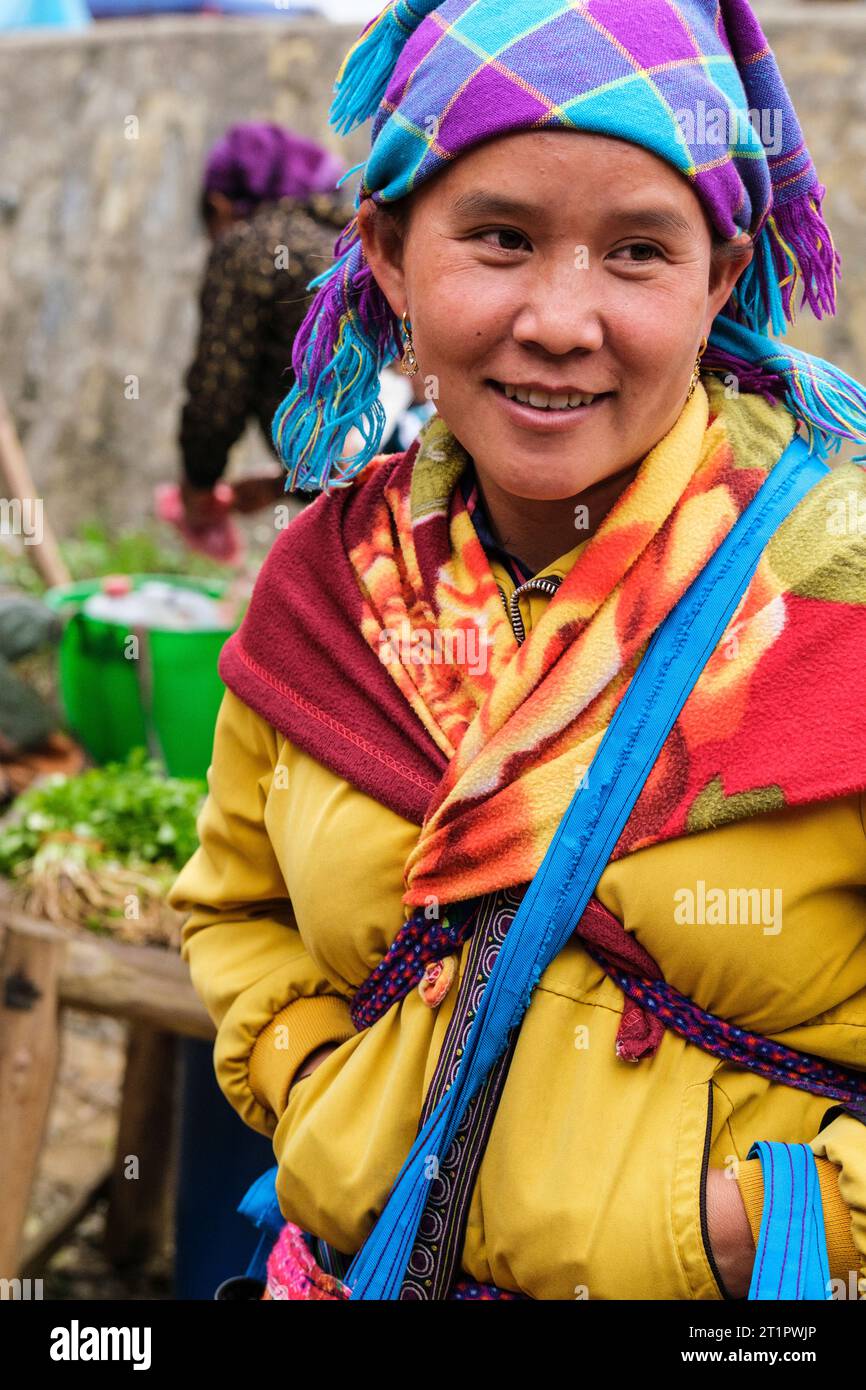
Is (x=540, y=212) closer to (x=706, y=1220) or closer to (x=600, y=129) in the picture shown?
(x=600, y=129)

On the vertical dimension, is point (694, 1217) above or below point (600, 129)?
below

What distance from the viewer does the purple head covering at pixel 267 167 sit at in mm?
4059

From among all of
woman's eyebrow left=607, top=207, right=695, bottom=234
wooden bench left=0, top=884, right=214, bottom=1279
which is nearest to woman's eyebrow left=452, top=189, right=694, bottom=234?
woman's eyebrow left=607, top=207, right=695, bottom=234

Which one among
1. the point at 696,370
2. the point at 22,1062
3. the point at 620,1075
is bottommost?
the point at 22,1062

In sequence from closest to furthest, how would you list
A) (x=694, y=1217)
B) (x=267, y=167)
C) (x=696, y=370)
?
1. (x=694, y=1217)
2. (x=696, y=370)
3. (x=267, y=167)

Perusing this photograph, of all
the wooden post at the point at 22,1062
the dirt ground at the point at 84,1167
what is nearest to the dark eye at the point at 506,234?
the wooden post at the point at 22,1062

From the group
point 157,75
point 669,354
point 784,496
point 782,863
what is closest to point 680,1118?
point 782,863

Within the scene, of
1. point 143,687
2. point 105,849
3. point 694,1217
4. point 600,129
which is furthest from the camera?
point 143,687

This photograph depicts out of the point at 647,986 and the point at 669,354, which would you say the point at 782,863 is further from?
the point at 669,354

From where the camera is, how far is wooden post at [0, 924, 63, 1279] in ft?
9.78

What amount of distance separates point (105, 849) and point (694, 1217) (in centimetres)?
208

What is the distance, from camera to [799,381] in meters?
1.55

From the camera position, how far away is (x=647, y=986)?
4.72 feet

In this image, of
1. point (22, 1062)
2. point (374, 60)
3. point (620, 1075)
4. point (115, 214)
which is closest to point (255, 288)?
point (22, 1062)
